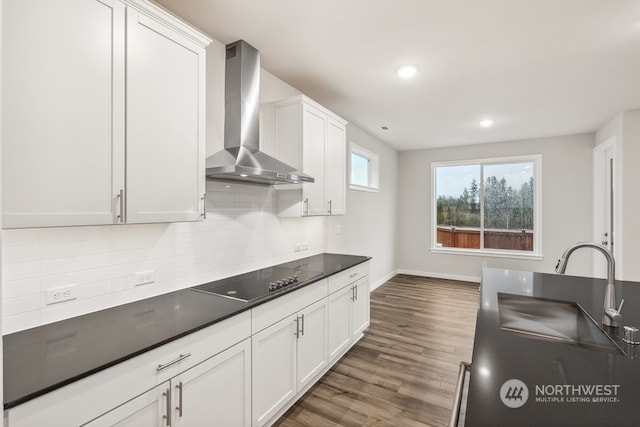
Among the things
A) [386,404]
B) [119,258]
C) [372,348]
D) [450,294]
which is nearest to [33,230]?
[119,258]

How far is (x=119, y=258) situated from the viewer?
1700 millimetres

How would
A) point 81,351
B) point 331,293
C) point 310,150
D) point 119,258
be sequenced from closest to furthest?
point 81,351
point 119,258
point 331,293
point 310,150

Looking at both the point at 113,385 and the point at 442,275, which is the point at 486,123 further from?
the point at 113,385

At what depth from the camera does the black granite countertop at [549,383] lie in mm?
752

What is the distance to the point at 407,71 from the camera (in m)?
2.77

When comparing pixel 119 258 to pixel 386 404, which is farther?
pixel 386 404

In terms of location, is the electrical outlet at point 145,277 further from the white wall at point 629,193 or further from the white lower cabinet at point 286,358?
the white wall at point 629,193

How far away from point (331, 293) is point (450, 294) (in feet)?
10.6

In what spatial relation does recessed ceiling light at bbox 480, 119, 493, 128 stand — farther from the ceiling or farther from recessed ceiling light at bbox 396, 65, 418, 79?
recessed ceiling light at bbox 396, 65, 418, 79

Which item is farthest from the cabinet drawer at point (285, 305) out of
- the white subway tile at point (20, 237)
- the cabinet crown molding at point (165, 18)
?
the cabinet crown molding at point (165, 18)

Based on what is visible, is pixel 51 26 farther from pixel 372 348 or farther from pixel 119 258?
pixel 372 348

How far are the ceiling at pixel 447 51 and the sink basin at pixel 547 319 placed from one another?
1.81 metres

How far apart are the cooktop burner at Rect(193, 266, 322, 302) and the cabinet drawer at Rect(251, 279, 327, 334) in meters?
0.06

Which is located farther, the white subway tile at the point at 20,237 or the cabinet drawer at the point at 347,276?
the cabinet drawer at the point at 347,276
